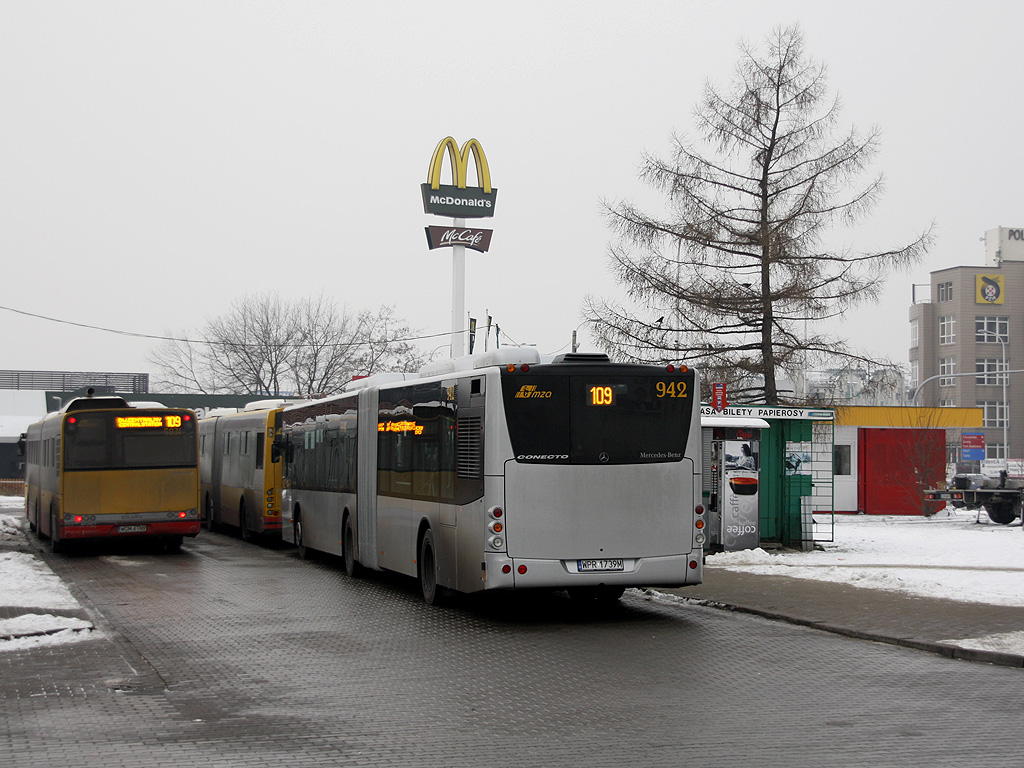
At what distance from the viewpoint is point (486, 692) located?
907cm

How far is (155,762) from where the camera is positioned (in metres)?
6.80

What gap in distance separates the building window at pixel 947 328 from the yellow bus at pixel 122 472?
88368 mm

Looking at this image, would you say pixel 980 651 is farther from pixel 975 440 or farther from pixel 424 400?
pixel 975 440

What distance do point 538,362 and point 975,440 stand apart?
5015 cm

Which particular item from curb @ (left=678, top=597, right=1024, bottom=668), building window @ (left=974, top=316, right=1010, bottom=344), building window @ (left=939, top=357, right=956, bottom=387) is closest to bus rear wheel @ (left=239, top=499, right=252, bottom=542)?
curb @ (left=678, top=597, right=1024, bottom=668)

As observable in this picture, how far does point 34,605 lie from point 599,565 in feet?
21.8

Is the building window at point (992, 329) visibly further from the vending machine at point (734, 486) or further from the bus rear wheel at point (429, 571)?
the bus rear wheel at point (429, 571)

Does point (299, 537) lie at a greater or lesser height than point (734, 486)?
lesser

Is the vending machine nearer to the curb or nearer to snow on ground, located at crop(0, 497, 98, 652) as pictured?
the curb

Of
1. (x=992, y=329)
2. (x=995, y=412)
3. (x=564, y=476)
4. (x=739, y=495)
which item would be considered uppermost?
(x=992, y=329)

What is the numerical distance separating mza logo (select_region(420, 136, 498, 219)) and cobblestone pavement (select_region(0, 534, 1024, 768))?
5062cm

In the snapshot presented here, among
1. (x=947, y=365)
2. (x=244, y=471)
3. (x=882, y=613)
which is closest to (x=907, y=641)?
(x=882, y=613)

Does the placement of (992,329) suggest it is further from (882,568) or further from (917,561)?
(882,568)

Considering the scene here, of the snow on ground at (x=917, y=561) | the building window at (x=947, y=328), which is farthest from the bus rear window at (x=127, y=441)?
the building window at (x=947, y=328)
